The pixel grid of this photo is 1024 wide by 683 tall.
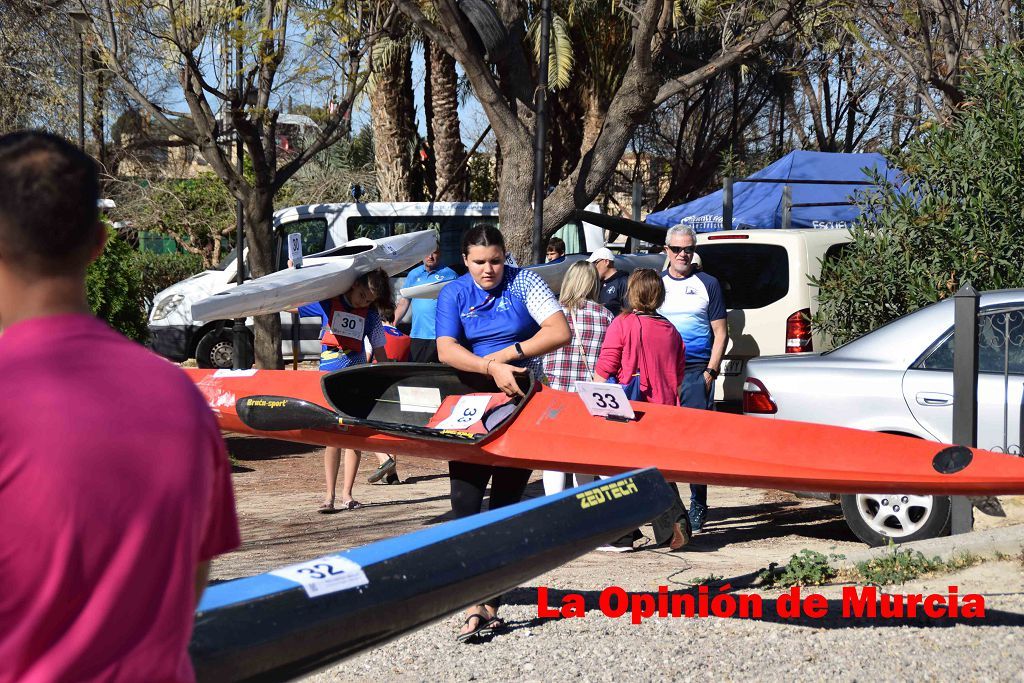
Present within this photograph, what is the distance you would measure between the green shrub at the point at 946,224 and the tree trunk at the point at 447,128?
1496 centimetres

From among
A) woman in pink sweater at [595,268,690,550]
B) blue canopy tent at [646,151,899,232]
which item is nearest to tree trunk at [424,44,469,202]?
blue canopy tent at [646,151,899,232]

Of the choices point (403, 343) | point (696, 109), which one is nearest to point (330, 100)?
point (403, 343)

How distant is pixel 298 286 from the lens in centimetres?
988

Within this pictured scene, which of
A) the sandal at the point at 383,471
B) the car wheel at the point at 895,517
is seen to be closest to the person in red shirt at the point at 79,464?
the car wheel at the point at 895,517

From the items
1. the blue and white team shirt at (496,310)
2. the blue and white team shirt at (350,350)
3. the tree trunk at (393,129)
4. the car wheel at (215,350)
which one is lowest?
the car wheel at (215,350)

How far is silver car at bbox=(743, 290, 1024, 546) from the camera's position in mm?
7000

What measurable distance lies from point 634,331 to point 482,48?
741 centimetres

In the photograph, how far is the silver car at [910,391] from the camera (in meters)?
7.00

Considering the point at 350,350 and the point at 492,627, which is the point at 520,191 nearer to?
the point at 350,350

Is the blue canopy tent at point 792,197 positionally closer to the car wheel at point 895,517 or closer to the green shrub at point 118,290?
the green shrub at point 118,290

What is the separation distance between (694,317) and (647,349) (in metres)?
1.14

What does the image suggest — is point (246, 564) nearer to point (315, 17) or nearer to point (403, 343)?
point (403, 343)

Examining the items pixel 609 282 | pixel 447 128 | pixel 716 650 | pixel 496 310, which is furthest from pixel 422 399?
pixel 447 128

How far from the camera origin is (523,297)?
594 cm
